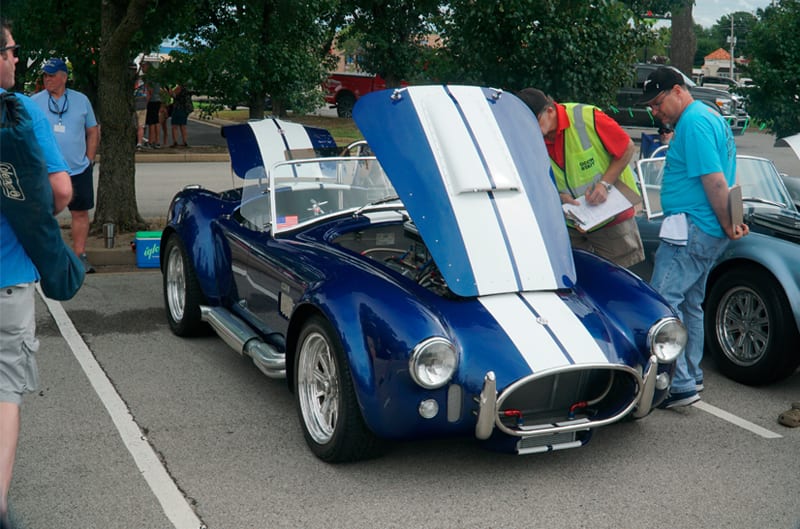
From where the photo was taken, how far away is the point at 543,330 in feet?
14.5

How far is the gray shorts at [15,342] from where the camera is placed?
358cm

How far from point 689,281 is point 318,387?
2.24 metres

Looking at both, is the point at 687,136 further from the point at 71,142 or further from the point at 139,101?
the point at 139,101

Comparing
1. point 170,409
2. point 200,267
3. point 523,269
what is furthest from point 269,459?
point 200,267

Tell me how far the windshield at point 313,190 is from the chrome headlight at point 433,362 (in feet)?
6.14

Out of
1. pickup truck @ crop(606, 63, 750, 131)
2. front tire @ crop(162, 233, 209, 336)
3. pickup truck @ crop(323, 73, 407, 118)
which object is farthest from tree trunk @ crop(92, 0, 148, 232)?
pickup truck @ crop(323, 73, 407, 118)

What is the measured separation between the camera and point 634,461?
472 cm

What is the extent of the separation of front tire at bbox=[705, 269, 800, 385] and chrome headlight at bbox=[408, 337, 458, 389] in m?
2.58

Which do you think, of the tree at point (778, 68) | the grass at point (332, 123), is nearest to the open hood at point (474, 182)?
the tree at point (778, 68)

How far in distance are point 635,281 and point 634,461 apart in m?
0.95

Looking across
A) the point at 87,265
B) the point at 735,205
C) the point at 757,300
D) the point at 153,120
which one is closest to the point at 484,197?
the point at 735,205

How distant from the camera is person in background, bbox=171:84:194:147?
67.2 feet

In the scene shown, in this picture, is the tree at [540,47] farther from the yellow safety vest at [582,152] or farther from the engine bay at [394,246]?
the engine bay at [394,246]

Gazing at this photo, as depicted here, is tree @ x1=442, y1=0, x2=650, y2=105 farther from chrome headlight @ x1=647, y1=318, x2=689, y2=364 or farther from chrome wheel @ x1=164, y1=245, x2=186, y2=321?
chrome headlight @ x1=647, y1=318, x2=689, y2=364
